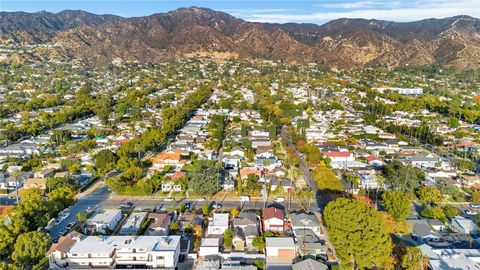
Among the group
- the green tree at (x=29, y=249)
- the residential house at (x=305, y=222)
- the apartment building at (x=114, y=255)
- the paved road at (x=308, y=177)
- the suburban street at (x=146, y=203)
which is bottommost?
the paved road at (x=308, y=177)

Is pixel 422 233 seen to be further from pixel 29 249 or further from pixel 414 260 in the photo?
pixel 29 249

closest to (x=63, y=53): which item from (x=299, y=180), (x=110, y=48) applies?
(x=110, y=48)

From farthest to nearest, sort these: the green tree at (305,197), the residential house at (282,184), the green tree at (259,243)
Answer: the residential house at (282,184), the green tree at (305,197), the green tree at (259,243)

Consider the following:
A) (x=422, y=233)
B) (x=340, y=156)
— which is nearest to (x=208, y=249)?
(x=422, y=233)

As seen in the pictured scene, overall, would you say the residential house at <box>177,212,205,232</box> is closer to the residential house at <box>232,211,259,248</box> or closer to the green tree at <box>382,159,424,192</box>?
the residential house at <box>232,211,259,248</box>

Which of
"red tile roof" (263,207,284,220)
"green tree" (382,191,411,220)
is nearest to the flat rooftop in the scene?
"red tile roof" (263,207,284,220)

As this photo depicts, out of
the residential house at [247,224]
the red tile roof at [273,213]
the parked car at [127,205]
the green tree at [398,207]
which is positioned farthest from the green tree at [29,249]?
the green tree at [398,207]

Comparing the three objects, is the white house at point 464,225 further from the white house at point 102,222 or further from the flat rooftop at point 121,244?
the white house at point 102,222
